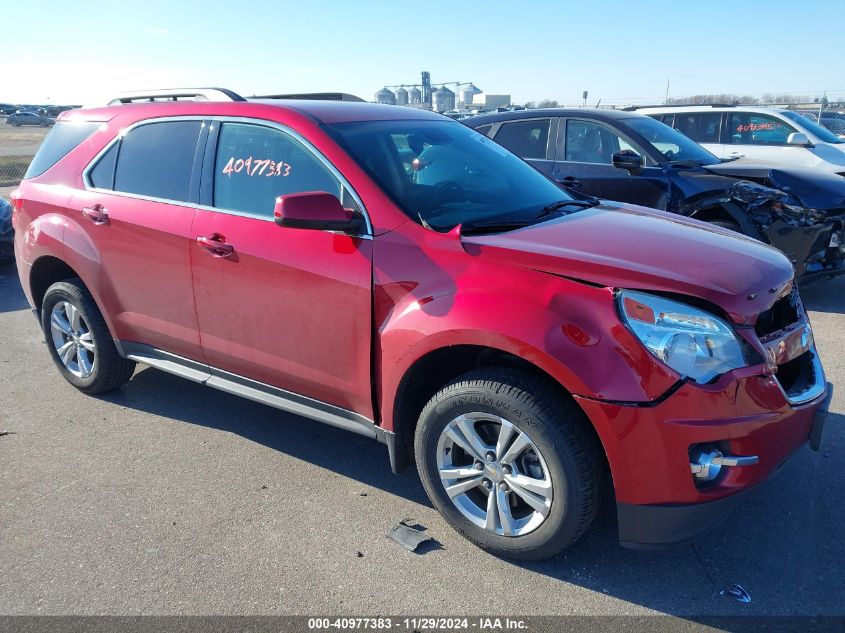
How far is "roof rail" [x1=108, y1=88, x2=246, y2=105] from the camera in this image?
380 cm

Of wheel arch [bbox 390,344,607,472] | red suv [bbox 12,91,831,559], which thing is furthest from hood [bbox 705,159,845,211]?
wheel arch [bbox 390,344,607,472]

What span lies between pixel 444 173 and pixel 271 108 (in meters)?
0.93

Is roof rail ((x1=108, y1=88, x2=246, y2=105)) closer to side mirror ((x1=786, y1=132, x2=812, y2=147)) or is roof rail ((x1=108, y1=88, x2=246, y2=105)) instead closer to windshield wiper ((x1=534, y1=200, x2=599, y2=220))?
windshield wiper ((x1=534, y1=200, x2=599, y2=220))

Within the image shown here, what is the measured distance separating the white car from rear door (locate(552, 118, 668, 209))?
3828mm

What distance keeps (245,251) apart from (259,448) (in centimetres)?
119

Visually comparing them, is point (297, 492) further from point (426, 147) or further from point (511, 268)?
point (426, 147)

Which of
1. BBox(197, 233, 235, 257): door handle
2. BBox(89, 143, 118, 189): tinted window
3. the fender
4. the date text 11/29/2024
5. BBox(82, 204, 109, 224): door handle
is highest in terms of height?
BBox(89, 143, 118, 189): tinted window

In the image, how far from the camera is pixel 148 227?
3646 mm

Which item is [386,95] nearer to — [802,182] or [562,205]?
[802,182]

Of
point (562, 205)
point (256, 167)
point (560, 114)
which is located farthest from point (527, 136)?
point (256, 167)

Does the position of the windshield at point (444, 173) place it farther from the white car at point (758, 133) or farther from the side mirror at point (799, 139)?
the side mirror at point (799, 139)

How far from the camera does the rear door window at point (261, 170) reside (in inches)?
125

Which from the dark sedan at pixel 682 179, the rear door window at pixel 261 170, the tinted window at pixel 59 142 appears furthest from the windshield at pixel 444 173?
the tinted window at pixel 59 142

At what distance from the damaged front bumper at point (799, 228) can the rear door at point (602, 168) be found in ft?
2.50
